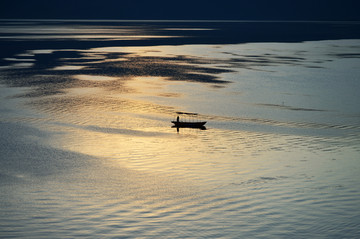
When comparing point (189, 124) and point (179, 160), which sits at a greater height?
point (189, 124)

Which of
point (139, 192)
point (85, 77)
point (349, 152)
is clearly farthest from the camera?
point (85, 77)

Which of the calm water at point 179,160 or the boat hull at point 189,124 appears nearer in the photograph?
the calm water at point 179,160

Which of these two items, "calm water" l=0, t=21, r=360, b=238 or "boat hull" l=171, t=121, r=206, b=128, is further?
"boat hull" l=171, t=121, r=206, b=128

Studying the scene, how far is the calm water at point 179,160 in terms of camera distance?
16156 millimetres

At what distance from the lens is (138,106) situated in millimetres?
37125

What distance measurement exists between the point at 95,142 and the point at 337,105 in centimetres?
1967

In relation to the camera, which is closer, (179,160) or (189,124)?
(179,160)

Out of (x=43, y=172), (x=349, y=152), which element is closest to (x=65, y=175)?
(x=43, y=172)

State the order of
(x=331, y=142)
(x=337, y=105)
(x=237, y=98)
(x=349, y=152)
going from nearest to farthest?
1. (x=349, y=152)
2. (x=331, y=142)
3. (x=337, y=105)
4. (x=237, y=98)

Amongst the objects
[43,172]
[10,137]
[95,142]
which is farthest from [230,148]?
[10,137]

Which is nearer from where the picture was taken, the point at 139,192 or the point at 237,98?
the point at 139,192

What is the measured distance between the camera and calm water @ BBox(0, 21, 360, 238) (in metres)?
16.2

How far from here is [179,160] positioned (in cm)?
2316

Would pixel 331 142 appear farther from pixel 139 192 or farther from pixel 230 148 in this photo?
pixel 139 192
